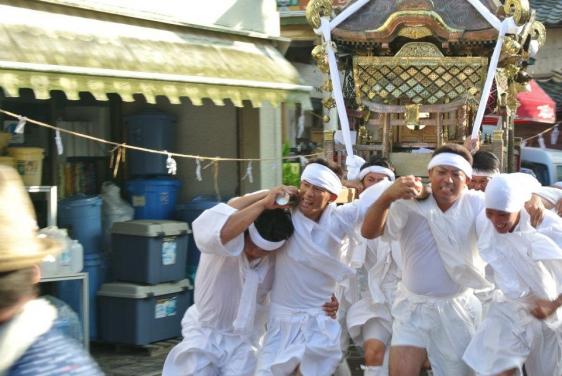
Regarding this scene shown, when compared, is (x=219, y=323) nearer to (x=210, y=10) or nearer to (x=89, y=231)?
(x=89, y=231)

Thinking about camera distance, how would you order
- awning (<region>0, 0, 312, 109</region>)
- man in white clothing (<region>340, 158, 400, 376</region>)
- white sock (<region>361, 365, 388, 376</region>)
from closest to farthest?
white sock (<region>361, 365, 388, 376</region>) < man in white clothing (<region>340, 158, 400, 376</region>) < awning (<region>0, 0, 312, 109</region>)

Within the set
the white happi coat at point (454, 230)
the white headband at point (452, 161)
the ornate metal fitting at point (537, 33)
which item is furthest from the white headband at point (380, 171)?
the ornate metal fitting at point (537, 33)

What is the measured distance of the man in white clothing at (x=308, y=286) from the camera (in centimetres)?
602

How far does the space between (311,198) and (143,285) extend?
3.77m

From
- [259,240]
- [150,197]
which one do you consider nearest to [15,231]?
[259,240]

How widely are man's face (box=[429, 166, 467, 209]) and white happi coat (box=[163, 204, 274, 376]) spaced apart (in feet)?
3.88

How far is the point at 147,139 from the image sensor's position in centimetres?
1059

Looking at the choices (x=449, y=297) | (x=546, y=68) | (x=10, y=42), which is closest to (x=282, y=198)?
(x=449, y=297)

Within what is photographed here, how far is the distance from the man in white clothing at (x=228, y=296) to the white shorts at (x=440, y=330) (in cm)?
100

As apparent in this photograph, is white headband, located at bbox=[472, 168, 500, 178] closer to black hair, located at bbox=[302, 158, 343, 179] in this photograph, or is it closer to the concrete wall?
black hair, located at bbox=[302, 158, 343, 179]

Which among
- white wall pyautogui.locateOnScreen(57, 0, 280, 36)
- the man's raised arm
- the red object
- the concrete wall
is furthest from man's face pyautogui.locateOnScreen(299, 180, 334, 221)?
the concrete wall

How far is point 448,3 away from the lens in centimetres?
962

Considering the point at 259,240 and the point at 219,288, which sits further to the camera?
the point at 219,288

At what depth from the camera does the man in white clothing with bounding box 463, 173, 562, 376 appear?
5957mm
